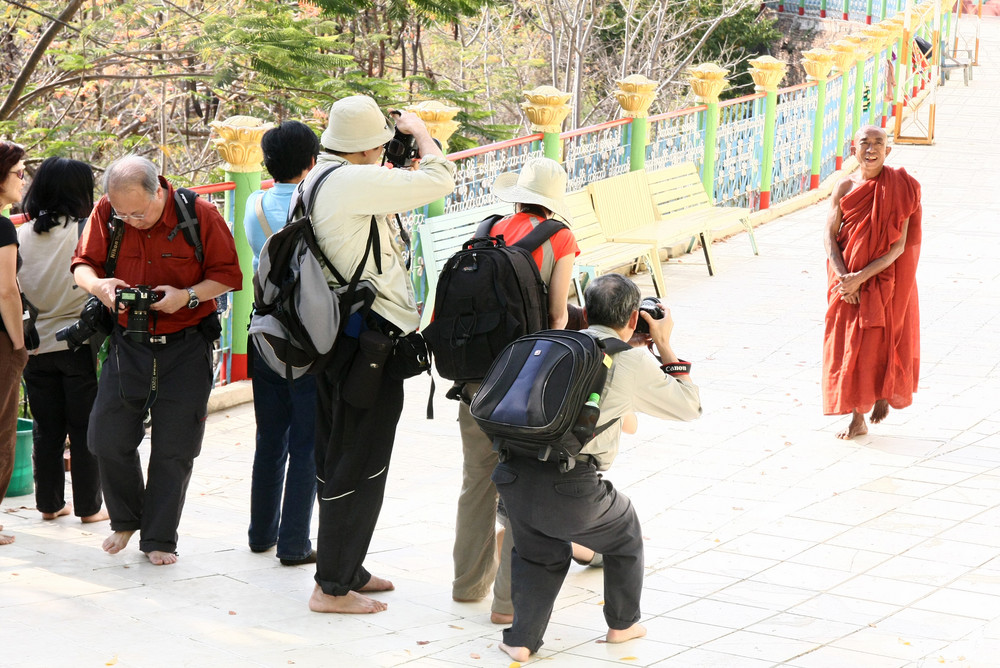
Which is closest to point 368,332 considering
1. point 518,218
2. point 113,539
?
point 518,218

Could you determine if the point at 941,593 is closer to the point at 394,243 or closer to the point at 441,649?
the point at 441,649

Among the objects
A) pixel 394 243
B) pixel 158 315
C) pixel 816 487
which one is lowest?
pixel 816 487

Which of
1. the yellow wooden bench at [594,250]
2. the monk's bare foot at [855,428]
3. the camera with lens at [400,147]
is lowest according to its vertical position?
the monk's bare foot at [855,428]

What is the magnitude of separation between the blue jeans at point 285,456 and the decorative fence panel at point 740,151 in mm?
8483

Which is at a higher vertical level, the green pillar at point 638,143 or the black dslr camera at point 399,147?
the black dslr camera at point 399,147

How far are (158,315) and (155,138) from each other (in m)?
10.8

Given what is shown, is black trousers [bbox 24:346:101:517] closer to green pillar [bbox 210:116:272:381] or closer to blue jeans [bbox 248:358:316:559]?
blue jeans [bbox 248:358:316:559]

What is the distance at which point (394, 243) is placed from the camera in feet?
14.5

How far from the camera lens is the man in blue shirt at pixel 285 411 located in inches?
191

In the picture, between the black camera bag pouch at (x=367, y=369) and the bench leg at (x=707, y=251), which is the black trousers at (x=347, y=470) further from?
the bench leg at (x=707, y=251)

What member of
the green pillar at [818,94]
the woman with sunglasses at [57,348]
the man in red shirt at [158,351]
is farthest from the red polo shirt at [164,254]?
the green pillar at [818,94]

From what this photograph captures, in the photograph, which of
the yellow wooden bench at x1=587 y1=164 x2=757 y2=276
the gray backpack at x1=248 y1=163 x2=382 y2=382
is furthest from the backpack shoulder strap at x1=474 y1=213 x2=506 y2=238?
the yellow wooden bench at x1=587 y1=164 x2=757 y2=276

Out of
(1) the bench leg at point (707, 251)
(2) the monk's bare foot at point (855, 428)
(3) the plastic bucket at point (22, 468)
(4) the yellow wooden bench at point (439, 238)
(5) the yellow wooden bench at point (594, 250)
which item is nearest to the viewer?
(3) the plastic bucket at point (22, 468)

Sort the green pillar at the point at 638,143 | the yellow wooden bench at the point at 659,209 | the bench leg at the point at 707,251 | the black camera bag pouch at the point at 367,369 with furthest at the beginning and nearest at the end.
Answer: the bench leg at the point at 707,251, the green pillar at the point at 638,143, the yellow wooden bench at the point at 659,209, the black camera bag pouch at the point at 367,369
